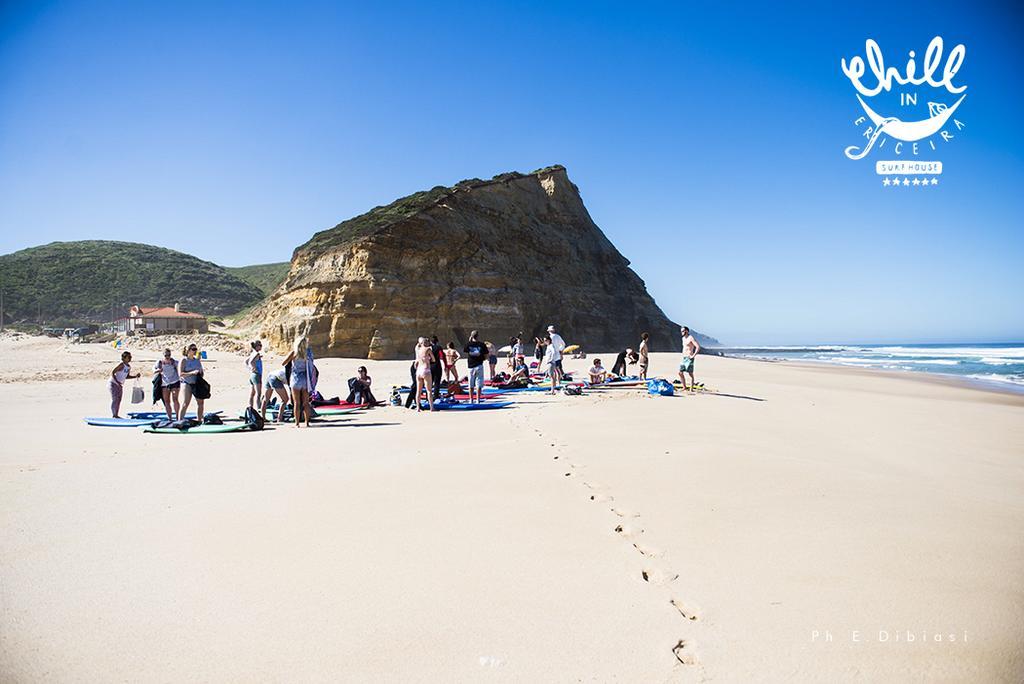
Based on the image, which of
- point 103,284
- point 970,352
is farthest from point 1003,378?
point 103,284

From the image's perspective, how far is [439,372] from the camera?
12297 millimetres

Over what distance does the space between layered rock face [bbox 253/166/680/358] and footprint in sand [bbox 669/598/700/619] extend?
2121cm

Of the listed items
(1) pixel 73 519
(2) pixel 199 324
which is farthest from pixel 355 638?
(2) pixel 199 324

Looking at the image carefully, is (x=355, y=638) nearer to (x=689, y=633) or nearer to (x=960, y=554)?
(x=689, y=633)

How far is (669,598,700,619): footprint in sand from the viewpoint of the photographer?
2895 millimetres

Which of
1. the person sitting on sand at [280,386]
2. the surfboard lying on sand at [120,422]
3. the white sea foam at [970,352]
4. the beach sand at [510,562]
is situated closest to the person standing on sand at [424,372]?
the person sitting on sand at [280,386]

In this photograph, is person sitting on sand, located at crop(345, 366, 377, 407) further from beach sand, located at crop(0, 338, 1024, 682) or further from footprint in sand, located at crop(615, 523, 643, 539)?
footprint in sand, located at crop(615, 523, 643, 539)

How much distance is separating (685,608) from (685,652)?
0.41 metres

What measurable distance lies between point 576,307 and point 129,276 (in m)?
66.7

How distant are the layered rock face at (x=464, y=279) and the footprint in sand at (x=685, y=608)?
2121cm

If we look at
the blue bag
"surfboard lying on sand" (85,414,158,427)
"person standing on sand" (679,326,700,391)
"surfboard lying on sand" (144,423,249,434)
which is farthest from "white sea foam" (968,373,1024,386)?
"surfboard lying on sand" (85,414,158,427)

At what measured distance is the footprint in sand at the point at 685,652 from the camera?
2506 mm

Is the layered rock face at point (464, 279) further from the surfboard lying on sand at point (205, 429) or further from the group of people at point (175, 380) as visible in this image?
the surfboard lying on sand at point (205, 429)

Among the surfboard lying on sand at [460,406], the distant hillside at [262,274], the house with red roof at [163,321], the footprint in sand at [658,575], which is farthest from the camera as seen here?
the distant hillside at [262,274]
